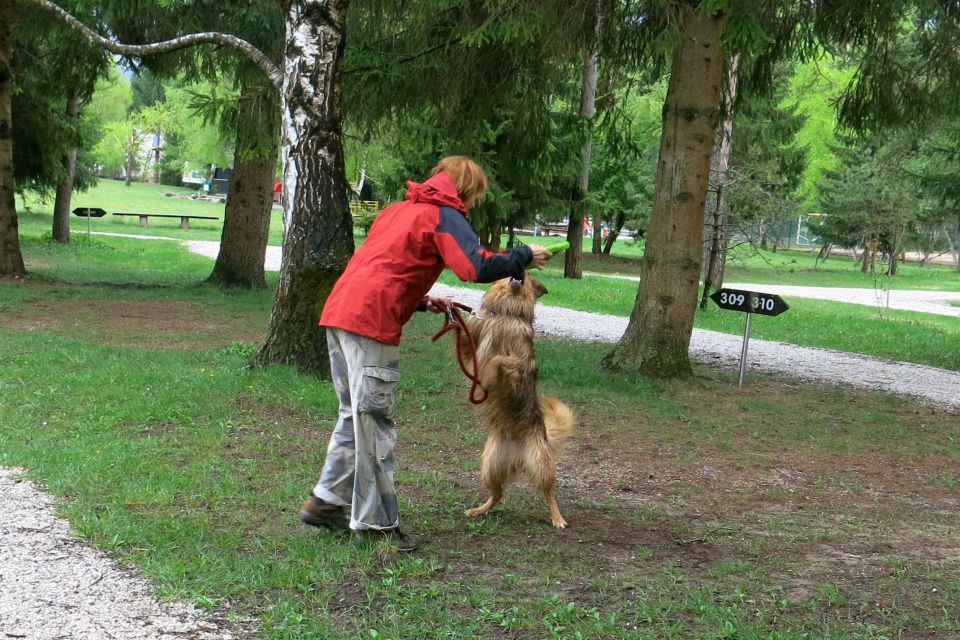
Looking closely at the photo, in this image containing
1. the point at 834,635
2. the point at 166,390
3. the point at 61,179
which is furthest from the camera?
the point at 61,179

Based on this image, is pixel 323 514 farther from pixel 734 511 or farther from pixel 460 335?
pixel 734 511

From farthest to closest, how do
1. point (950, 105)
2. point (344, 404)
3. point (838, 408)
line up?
point (950, 105)
point (838, 408)
point (344, 404)

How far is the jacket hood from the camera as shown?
460 cm

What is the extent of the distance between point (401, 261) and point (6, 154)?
13.8 m

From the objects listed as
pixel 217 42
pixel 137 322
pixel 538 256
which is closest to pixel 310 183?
pixel 217 42

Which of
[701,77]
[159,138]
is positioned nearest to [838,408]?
[701,77]

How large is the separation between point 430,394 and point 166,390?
7.70ft

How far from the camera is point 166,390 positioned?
26.4ft

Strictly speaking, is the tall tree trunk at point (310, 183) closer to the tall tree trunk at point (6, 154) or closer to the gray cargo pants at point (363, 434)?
the gray cargo pants at point (363, 434)

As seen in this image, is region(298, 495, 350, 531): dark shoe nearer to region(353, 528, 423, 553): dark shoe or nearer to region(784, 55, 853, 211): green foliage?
region(353, 528, 423, 553): dark shoe

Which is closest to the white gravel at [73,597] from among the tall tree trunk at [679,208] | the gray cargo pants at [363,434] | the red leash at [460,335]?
the gray cargo pants at [363,434]

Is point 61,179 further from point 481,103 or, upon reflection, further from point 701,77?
point 701,77

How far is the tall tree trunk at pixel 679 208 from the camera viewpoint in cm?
990

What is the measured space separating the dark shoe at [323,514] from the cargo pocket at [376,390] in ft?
1.93
